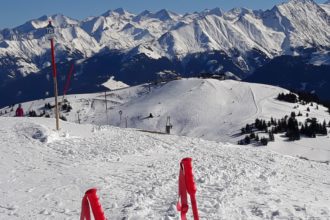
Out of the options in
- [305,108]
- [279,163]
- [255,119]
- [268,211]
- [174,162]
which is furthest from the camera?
[305,108]

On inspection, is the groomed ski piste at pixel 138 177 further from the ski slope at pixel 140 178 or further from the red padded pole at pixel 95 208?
the red padded pole at pixel 95 208

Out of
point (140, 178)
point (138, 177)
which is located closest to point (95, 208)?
point (140, 178)

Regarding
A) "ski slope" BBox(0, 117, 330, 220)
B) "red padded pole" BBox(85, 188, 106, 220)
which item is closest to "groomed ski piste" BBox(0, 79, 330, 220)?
"ski slope" BBox(0, 117, 330, 220)

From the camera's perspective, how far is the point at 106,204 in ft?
57.7

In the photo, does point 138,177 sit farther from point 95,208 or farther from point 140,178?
point 95,208

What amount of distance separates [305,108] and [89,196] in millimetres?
186925

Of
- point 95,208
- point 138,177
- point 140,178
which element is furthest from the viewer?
point 138,177

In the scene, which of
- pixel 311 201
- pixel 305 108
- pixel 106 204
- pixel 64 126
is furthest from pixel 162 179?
pixel 305 108

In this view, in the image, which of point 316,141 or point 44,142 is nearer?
point 44,142

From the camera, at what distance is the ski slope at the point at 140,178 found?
1691cm

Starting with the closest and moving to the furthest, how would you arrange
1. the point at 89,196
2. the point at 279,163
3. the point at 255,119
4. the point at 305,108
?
1. the point at 89,196
2. the point at 279,163
3. the point at 255,119
4. the point at 305,108

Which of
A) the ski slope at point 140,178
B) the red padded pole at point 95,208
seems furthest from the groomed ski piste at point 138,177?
the red padded pole at point 95,208

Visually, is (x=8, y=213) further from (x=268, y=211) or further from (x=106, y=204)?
(x=268, y=211)

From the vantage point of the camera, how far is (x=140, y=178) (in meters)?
21.9
